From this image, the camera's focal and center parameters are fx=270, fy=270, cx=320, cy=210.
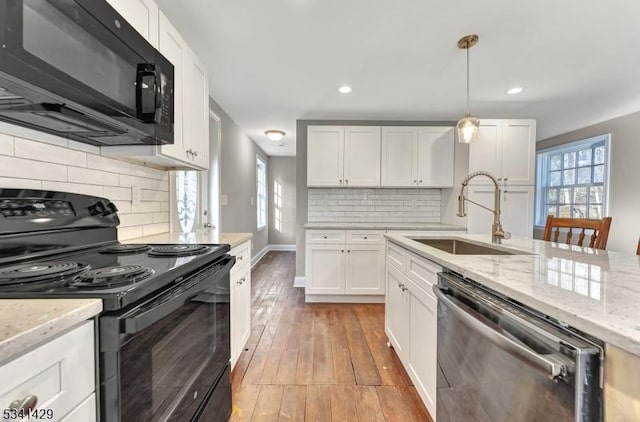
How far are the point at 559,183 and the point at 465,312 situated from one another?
17.2 ft

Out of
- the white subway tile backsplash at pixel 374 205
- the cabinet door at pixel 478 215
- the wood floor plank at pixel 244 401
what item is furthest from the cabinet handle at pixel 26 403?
the cabinet door at pixel 478 215

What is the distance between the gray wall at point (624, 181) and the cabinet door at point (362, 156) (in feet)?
11.0

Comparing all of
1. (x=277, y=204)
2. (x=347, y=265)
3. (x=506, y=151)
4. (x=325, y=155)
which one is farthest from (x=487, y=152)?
(x=277, y=204)

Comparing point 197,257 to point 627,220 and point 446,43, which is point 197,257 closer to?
point 446,43

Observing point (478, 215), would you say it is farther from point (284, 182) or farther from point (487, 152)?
point (284, 182)

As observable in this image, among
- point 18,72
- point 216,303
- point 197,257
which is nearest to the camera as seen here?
point 18,72

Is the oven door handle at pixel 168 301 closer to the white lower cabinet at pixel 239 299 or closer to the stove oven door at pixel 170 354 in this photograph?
the stove oven door at pixel 170 354

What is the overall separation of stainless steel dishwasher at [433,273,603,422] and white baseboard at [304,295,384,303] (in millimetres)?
1997

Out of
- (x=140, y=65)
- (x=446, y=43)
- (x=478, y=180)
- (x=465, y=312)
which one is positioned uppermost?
(x=446, y=43)

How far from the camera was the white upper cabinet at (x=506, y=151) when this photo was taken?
10.4 feet

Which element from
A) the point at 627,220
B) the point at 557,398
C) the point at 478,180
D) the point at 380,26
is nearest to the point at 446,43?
the point at 380,26

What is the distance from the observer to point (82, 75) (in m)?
0.85

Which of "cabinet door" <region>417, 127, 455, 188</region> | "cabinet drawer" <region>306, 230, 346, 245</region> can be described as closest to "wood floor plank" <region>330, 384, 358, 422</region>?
"cabinet drawer" <region>306, 230, 346, 245</region>

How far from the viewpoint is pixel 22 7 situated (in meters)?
0.68
